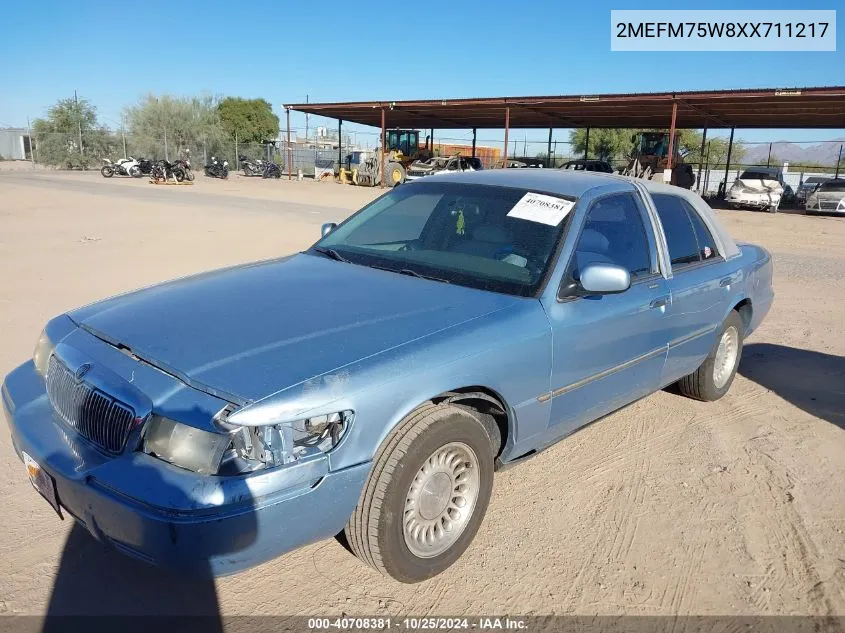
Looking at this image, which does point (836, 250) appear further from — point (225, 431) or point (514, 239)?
point (225, 431)

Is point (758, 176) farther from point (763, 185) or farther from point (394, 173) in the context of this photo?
point (394, 173)

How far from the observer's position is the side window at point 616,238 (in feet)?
11.5

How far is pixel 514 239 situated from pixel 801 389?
3.33m

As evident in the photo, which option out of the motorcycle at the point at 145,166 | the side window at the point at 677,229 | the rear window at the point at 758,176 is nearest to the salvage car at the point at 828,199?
the rear window at the point at 758,176

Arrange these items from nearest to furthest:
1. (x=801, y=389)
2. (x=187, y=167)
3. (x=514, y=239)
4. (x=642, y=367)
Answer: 1. (x=514, y=239)
2. (x=642, y=367)
3. (x=801, y=389)
4. (x=187, y=167)

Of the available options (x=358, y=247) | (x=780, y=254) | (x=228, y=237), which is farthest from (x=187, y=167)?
(x=358, y=247)

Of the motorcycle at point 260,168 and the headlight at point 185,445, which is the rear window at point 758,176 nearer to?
the motorcycle at point 260,168

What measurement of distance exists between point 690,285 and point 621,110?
2712cm

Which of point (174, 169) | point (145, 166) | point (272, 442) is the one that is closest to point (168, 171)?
point (174, 169)

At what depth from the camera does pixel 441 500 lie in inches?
110

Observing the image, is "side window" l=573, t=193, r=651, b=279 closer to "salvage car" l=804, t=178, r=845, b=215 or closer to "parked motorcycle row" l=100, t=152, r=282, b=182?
"salvage car" l=804, t=178, r=845, b=215

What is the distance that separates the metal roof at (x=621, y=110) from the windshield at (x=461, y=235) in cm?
2128

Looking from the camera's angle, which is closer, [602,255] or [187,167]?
[602,255]

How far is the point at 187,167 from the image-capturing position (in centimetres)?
3372
